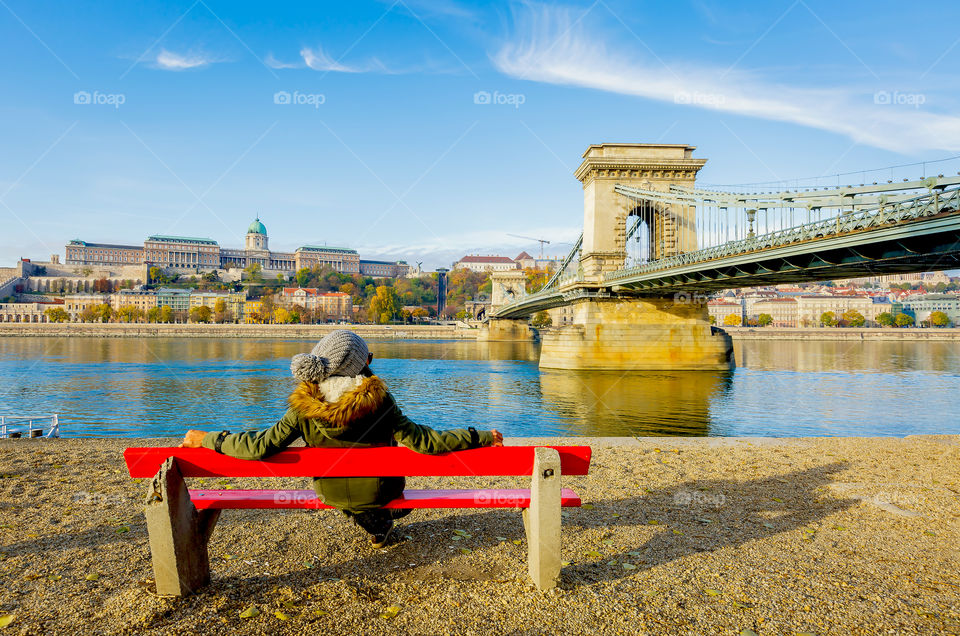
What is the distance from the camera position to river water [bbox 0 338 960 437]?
1460 cm

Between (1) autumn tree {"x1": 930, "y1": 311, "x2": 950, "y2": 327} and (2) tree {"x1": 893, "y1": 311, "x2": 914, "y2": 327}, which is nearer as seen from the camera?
(2) tree {"x1": 893, "y1": 311, "x2": 914, "y2": 327}

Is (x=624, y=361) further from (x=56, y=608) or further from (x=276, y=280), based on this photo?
(x=276, y=280)

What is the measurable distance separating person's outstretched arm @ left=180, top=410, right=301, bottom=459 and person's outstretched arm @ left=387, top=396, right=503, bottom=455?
1.74ft

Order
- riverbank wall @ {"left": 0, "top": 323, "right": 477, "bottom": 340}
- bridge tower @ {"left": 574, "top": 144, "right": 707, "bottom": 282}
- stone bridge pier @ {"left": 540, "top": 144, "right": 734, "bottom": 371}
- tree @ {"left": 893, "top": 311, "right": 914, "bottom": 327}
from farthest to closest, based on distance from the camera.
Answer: tree @ {"left": 893, "top": 311, "right": 914, "bottom": 327}, riverbank wall @ {"left": 0, "top": 323, "right": 477, "bottom": 340}, bridge tower @ {"left": 574, "top": 144, "right": 707, "bottom": 282}, stone bridge pier @ {"left": 540, "top": 144, "right": 734, "bottom": 371}

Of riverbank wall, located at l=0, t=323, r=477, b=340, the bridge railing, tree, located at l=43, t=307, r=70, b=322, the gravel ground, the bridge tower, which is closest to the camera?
the gravel ground

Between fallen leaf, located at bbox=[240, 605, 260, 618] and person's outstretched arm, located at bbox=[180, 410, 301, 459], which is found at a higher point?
person's outstretched arm, located at bbox=[180, 410, 301, 459]

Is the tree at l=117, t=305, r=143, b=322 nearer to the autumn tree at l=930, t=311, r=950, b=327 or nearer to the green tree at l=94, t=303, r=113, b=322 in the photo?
the green tree at l=94, t=303, r=113, b=322

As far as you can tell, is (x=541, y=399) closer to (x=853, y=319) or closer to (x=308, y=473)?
(x=308, y=473)

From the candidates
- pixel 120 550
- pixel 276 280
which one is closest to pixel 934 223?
pixel 120 550

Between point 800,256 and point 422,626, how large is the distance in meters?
18.2

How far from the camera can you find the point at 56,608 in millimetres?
2980

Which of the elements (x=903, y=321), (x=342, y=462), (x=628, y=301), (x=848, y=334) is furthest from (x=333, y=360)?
(x=903, y=321)

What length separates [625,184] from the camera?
1153 inches

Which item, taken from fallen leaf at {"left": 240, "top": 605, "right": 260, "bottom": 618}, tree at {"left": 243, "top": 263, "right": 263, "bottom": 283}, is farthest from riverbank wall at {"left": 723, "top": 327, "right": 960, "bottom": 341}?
tree at {"left": 243, "top": 263, "right": 263, "bottom": 283}
